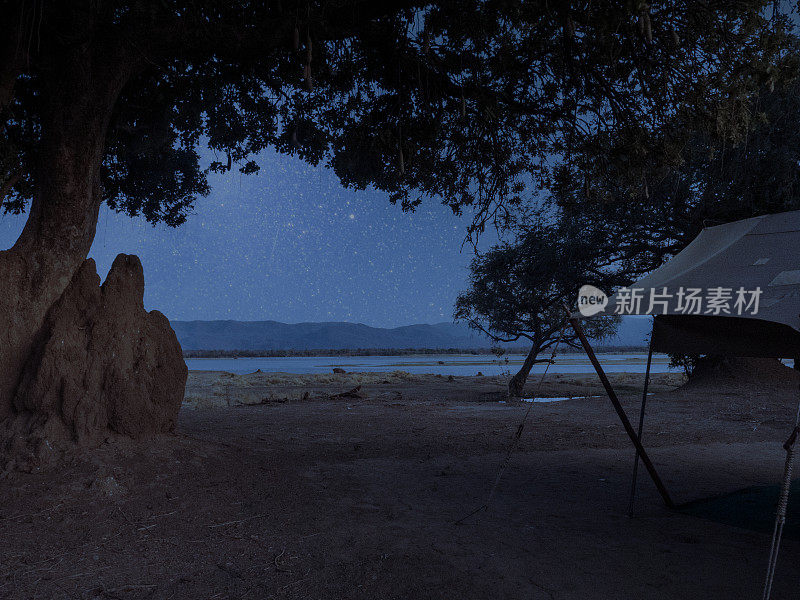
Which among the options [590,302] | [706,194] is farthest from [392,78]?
[706,194]

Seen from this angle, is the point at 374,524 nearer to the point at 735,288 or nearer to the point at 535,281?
the point at 735,288

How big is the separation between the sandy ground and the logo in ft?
6.56

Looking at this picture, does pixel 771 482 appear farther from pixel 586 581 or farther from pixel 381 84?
pixel 381 84

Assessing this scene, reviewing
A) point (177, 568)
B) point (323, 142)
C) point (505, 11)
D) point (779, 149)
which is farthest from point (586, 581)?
point (779, 149)

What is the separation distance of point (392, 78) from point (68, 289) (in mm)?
5363

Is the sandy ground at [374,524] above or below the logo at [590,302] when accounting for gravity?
below

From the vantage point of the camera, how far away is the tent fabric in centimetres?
430

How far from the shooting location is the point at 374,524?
17.2ft

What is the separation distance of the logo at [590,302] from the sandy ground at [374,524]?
6.56 feet

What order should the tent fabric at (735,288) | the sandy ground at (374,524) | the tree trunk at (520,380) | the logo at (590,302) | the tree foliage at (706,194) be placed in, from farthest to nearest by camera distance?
1. the tree trunk at (520,380)
2. the tree foliage at (706,194)
3. the logo at (590,302)
4. the tent fabric at (735,288)
5. the sandy ground at (374,524)

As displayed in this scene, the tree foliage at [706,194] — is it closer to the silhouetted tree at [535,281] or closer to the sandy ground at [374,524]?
the silhouetted tree at [535,281]

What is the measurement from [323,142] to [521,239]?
37.2 ft

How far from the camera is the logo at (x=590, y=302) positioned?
16.6ft

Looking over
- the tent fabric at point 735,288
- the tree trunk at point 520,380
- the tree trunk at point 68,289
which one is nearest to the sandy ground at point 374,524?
the tree trunk at point 68,289
